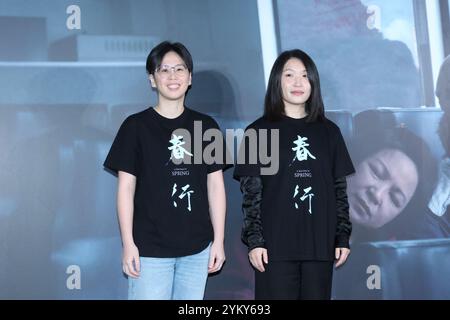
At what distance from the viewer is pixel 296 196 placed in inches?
91.4

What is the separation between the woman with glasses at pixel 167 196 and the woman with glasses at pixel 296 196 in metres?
0.15

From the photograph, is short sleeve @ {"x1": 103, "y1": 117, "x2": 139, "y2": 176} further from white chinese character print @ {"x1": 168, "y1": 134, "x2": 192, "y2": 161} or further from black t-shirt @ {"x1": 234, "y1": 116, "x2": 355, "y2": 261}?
black t-shirt @ {"x1": 234, "y1": 116, "x2": 355, "y2": 261}

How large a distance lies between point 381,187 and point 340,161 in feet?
1.58

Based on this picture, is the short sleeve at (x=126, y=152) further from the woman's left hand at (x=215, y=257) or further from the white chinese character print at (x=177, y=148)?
the woman's left hand at (x=215, y=257)

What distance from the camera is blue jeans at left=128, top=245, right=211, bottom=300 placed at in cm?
222

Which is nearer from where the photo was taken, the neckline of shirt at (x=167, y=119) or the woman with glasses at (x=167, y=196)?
the woman with glasses at (x=167, y=196)

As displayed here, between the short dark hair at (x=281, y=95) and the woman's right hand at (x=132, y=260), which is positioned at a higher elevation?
the short dark hair at (x=281, y=95)

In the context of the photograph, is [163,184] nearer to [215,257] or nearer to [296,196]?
[215,257]

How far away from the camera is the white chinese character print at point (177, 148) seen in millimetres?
2348

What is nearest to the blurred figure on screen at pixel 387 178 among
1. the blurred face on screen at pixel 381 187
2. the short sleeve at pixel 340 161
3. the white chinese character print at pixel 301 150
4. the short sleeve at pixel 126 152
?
the blurred face on screen at pixel 381 187

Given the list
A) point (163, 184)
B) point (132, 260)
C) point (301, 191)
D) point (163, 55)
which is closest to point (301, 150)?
point (301, 191)

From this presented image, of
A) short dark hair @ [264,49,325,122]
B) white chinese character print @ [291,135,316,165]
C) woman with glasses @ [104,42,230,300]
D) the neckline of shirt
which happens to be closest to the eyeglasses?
woman with glasses @ [104,42,230,300]
